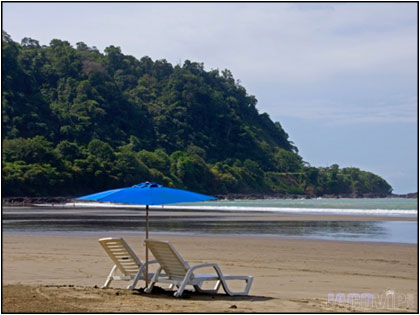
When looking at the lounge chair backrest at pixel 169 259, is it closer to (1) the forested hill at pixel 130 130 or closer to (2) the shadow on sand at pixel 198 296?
(2) the shadow on sand at pixel 198 296

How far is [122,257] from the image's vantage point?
11117mm

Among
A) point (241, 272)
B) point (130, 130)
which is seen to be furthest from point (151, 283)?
point (130, 130)

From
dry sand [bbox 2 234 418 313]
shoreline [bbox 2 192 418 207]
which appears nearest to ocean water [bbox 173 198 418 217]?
shoreline [bbox 2 192 418 207]

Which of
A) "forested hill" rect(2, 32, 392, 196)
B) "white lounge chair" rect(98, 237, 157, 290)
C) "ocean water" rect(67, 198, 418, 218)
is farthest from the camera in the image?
"forested hill" rect(2, 32, 392, 196)

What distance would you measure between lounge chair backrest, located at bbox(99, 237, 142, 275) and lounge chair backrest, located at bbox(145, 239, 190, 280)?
67 centimetres

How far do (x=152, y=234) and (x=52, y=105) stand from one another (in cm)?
11249

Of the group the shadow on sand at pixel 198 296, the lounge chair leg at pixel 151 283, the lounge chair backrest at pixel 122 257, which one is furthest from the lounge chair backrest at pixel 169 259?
the lounge chair backrest at pixel 122 257

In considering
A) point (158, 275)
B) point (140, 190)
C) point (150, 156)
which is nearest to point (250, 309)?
point (158, 275)

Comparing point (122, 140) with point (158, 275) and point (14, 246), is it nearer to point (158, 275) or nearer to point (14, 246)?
point (14, 246)

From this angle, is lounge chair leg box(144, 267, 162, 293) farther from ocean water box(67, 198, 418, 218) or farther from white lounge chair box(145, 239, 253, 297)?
ocean water box(67, 198, 418, 218)

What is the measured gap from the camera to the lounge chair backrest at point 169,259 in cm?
1009

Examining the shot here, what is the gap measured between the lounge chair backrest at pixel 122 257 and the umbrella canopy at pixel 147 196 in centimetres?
80

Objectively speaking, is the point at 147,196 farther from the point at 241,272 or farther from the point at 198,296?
the point at 241,272

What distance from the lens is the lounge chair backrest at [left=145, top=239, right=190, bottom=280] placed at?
10.1 m
